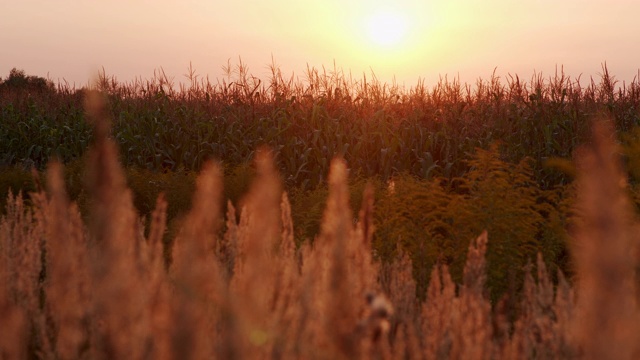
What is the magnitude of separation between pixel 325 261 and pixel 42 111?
56.4 feet

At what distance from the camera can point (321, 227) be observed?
24.3ft

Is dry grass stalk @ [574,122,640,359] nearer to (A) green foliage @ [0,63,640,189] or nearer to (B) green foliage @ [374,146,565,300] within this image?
(B) green foliage @ [374,146,565,300]

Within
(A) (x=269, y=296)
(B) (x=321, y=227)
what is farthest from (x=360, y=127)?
(A) (x=269, y=296)

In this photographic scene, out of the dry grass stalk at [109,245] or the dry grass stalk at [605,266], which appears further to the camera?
the dry grass stalk at [109,245]

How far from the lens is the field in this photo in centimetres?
162

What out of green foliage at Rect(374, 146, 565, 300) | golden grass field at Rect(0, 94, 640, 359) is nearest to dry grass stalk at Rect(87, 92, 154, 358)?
golden grass field at Rect(0, 94, 640, 359)

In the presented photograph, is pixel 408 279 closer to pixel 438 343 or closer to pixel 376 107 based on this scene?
pixel 438 343

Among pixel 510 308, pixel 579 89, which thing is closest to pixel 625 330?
pixel 510 308

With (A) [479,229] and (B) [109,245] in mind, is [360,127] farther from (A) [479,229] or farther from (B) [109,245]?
(B) [109,245]

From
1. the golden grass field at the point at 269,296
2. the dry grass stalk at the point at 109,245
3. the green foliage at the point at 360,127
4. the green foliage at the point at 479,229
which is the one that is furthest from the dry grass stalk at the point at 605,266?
the green foliage at the point at 360,127

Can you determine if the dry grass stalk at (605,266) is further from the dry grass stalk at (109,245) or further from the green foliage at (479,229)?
the green foliage at (479,229)

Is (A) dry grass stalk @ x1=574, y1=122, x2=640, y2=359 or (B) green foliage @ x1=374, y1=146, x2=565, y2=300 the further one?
(B) green foliage @ x1=374, y1=146, x2=565, y2=300

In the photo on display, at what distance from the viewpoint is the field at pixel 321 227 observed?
5.32 feet

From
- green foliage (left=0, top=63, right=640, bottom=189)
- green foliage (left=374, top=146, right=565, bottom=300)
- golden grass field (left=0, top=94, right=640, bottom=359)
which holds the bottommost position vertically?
golden grass field (left=0, top=94, right=640, bottom=359)
